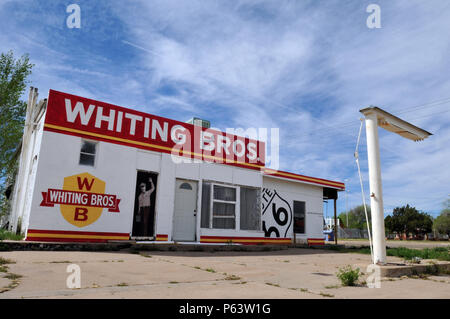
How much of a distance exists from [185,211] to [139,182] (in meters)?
2.16

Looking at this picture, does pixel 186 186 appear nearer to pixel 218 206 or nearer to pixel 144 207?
pixel 218 206

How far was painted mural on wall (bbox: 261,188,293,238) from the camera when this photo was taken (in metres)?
15.3

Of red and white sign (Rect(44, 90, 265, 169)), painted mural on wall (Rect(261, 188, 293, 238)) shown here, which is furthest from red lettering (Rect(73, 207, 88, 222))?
painted mural on wall (Rect(261, 188, 293, 238))

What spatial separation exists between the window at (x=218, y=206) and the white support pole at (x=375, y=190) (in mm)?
7365

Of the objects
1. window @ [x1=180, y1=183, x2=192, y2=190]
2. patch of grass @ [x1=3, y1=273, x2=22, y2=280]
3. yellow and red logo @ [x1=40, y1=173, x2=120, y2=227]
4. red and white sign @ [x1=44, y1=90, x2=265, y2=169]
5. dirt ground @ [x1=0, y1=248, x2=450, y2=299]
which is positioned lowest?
dirt ground @ [x1=0, y1=248, x2=450, y2=299]

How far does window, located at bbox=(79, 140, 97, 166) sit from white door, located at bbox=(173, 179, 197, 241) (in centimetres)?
325

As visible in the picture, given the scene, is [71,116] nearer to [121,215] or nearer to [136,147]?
[136,147]

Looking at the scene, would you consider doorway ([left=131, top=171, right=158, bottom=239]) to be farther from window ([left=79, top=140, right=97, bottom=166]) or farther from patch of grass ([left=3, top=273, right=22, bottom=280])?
patch of grass ([left=3, top=273, right=22, bottom=280])

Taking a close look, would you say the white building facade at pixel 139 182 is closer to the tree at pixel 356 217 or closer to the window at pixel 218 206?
the window at pixel 218 206

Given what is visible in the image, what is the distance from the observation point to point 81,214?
10.0 metres

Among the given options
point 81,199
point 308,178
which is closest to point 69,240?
point 81,199

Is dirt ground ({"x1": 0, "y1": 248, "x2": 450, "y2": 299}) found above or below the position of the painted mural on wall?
below
